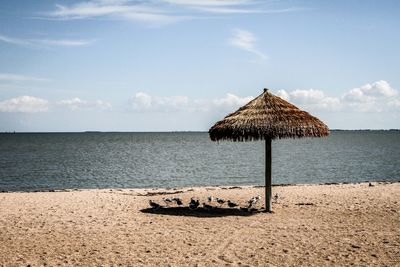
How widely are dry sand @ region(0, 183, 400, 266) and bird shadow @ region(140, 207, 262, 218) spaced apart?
0.25 m

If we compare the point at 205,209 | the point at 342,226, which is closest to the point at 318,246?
the point at 342,226

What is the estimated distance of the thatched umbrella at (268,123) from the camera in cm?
1262

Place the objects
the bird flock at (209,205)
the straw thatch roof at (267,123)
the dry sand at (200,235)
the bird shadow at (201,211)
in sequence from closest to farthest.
Result: the dry sand at (200,235) → the straw thatch roof at (267,123) → the bird shadow at (201,211) → the bird flock at (209,205)

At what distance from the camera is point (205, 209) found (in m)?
14.0

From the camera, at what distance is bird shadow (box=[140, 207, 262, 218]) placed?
13.3 meters

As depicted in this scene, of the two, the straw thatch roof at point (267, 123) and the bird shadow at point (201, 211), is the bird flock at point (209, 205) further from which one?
the straw thatch roof at point (267, 123)

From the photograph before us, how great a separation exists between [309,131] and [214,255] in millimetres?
5586

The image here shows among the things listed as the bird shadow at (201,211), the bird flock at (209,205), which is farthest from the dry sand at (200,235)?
the bird flock at (209,205)

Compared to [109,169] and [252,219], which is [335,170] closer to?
[109,169]

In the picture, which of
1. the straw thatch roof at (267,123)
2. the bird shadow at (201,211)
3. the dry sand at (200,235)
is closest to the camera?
the dry sand at (200,235)

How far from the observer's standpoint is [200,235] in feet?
34.6

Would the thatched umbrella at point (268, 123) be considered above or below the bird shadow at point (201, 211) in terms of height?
above

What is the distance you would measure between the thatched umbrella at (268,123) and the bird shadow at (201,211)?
32.7 inches

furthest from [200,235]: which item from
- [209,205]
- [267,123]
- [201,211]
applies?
[267,123]
